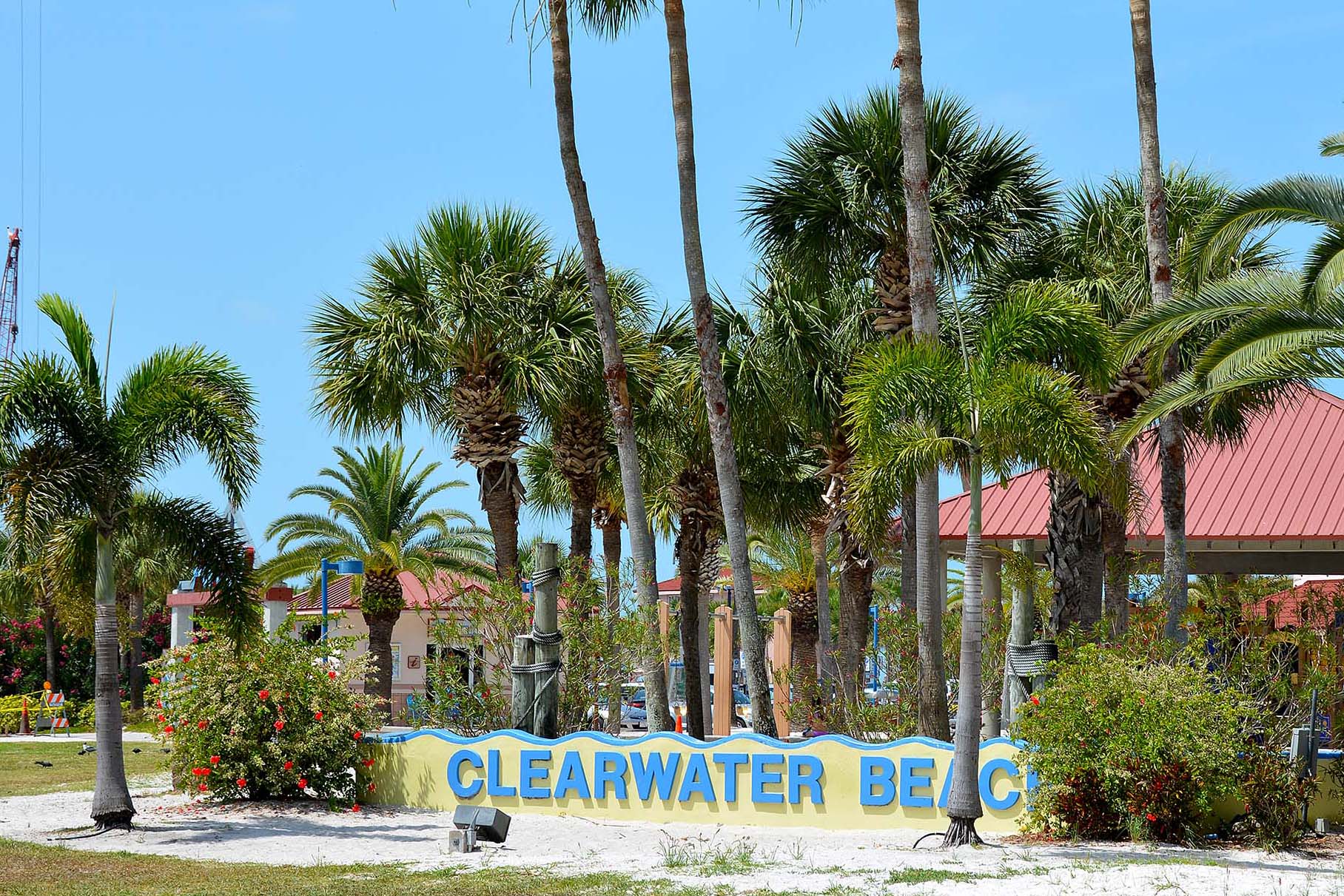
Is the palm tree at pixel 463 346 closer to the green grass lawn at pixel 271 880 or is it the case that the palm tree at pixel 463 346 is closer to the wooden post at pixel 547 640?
A: the wooden post at pixel 547 640

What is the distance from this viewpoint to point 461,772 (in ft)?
52.6

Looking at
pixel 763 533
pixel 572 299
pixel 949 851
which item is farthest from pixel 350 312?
pixel 949 851

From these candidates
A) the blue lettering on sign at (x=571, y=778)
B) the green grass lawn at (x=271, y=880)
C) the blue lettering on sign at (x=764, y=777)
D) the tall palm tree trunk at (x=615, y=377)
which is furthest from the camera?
the tall palm tree trunk at (x=615, y=377)

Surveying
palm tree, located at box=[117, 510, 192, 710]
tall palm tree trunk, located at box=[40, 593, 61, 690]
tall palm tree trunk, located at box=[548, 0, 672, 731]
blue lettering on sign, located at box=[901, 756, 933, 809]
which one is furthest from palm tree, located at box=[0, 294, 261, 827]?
tall palm tree trunk, located at box=[40, 593, 61, 690]

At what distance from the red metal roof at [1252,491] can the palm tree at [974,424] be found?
8091 millimetres

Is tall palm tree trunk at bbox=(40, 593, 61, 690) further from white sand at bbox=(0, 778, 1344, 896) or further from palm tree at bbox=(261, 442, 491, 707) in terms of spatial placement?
white sand at bbox=(0, 778, 1344, 896)

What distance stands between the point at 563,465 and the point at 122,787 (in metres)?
10.3

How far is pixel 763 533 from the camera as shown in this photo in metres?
29.7

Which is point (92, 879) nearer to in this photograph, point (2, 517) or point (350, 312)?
point (2, 517)

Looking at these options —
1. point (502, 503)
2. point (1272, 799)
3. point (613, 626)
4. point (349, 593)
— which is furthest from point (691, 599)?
point (349, 593)

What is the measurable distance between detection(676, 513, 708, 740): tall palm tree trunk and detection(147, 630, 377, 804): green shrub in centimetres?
863

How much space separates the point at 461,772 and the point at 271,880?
15.6ft

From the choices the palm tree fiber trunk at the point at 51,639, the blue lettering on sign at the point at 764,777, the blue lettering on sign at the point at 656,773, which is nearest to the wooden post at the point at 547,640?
the blue lettering on sign at the point at 656,773

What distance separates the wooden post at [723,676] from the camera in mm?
29531
